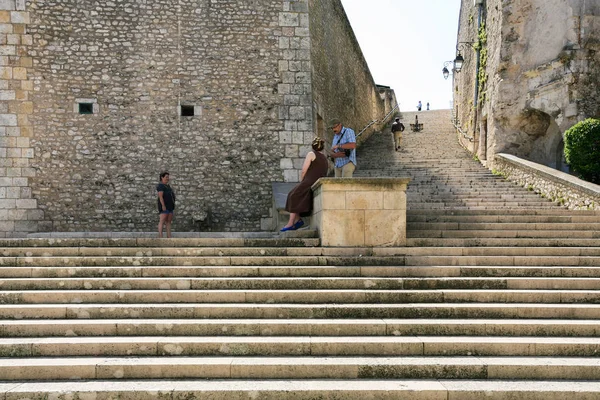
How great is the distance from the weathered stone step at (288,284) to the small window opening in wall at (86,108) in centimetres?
558

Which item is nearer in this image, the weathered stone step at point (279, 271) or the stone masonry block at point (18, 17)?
the weathered stone step at point (279, 271)

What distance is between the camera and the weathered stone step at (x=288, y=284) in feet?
16.1

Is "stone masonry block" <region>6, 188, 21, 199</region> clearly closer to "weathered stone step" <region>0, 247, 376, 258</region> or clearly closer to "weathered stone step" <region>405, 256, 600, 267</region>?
"weathered stone step" <region>0, 247, 376, 258</region>

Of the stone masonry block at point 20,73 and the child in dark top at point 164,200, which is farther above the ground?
the stone masonry block at point 20,73

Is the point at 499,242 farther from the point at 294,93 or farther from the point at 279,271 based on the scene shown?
the point at 294,93

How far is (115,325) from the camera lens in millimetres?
4211

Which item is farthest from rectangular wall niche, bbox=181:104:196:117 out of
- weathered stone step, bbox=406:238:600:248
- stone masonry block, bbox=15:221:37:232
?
weathered stone step, bbox=406:238:600:248

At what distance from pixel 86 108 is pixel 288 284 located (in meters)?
7.21

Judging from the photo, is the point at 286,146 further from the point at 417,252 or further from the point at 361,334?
the point at 361,334

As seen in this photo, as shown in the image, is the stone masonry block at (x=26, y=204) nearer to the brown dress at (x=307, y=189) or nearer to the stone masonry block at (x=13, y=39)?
the stone masonry block at (x=13, y=39)

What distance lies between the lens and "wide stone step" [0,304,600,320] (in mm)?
4445

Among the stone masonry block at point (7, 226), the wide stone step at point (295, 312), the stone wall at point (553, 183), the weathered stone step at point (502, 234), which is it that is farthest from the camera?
the stone masonry block at point (7, 226)

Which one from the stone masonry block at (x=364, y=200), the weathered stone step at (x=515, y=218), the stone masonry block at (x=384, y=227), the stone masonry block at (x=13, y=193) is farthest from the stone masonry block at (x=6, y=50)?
the weathered stone step at (x=515, y=218)

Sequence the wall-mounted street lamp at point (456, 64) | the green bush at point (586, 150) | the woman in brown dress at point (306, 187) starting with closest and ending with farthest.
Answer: the woman in brown dress at point (306, 187) → the green bush at point (586, 150) → the wall-mounted street lamp at point (456, 64)
